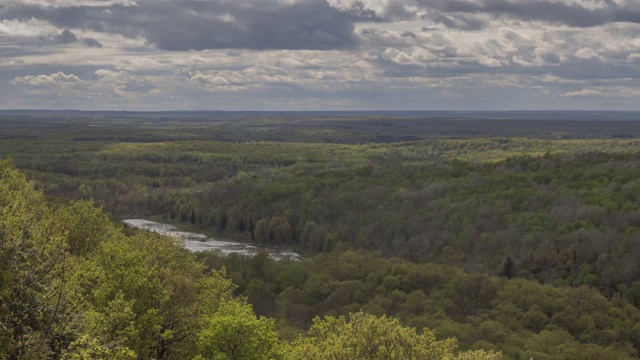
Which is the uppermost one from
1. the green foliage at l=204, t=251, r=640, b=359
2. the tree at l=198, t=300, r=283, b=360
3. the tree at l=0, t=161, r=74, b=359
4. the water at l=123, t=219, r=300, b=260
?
the tree at l=0, t=161, r=74, b=359

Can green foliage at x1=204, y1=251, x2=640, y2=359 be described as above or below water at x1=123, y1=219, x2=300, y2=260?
above

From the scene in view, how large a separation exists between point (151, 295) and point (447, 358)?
63.4 feet

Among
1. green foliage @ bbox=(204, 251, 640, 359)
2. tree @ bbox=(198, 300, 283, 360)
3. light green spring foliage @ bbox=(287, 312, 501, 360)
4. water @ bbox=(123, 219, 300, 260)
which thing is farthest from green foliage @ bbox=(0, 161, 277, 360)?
water @ bbox=(123, 219, 300, 260)

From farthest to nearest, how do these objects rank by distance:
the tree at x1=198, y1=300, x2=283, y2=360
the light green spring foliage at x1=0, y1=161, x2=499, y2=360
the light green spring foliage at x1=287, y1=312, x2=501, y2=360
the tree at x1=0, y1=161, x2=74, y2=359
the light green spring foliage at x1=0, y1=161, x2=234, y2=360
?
the tree at x1=198, y1=300, x2=283, y2=360 → the light green spring foliage at x1=287, y1=312, x2=501, y2=360 → the light green spring foliage at x1=0, y1=161, x2=499, y2=360 → the light green spring foliage at x1=0, y1=161, x2=234, y2=360 → the tree at x1=0, y1=161, x2=74, y2=359

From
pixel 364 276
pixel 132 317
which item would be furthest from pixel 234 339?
pixel 364 276

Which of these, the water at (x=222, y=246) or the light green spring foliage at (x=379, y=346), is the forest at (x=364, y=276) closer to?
the light green spring foliage at (x=379, y=346)

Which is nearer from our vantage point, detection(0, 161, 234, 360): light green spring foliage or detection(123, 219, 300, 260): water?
detection(0, 161, 234, 360): light green spring foliage

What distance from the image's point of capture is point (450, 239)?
158 meters

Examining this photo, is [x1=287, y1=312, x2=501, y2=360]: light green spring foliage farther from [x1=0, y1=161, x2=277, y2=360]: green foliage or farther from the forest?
[x1=0, y1=161, x2=277, y2=360]: green foliage

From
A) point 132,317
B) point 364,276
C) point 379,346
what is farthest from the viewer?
point 364,276

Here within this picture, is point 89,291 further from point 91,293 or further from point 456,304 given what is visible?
point 456,304

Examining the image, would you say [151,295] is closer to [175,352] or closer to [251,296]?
[175,352]

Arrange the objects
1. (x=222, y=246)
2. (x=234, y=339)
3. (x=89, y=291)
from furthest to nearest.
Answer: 1. (x=222, y=246)
2. (x=89, y=291)
3. (x=234, y=339)

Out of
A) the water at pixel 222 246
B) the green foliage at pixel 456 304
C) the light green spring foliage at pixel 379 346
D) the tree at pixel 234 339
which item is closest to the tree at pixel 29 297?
the tree at pixel 234 339
